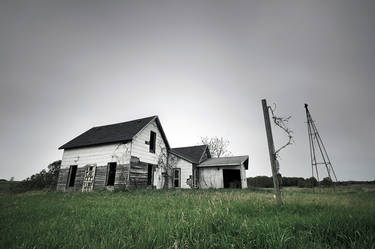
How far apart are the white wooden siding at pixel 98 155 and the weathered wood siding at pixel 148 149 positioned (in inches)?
37.8

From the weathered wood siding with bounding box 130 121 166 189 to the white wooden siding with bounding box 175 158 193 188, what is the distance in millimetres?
→ 3661

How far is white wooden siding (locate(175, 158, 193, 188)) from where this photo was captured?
2145 centimetres

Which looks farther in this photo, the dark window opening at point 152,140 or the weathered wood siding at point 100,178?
the dark window opening at point 152,140

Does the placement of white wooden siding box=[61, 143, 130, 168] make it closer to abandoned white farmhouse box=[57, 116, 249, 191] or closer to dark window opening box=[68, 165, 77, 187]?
abandoned white farmhouse box=[57, 116, 249, 191]

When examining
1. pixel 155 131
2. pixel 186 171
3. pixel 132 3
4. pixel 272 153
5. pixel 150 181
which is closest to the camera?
pixel 272 153

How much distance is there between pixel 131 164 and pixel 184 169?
28.7 feet

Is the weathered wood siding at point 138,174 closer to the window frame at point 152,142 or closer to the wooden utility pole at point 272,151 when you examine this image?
the window frame at point 152,142

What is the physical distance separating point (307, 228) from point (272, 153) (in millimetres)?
2191

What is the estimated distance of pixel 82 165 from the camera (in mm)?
17109

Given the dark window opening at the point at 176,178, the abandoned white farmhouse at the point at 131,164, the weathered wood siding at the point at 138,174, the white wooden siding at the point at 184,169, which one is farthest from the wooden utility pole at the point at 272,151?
the dark window opening at the point at 176,178

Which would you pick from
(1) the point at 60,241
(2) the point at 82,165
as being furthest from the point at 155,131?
(1) the point at 60,241

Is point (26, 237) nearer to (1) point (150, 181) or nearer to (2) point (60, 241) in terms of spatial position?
(2) point (60, 241)

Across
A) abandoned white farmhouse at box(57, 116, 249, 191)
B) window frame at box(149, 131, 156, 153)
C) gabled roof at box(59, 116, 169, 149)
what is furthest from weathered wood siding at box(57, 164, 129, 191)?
window frame at box(149, 131, 156, 153)

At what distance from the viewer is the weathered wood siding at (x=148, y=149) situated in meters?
16.0
